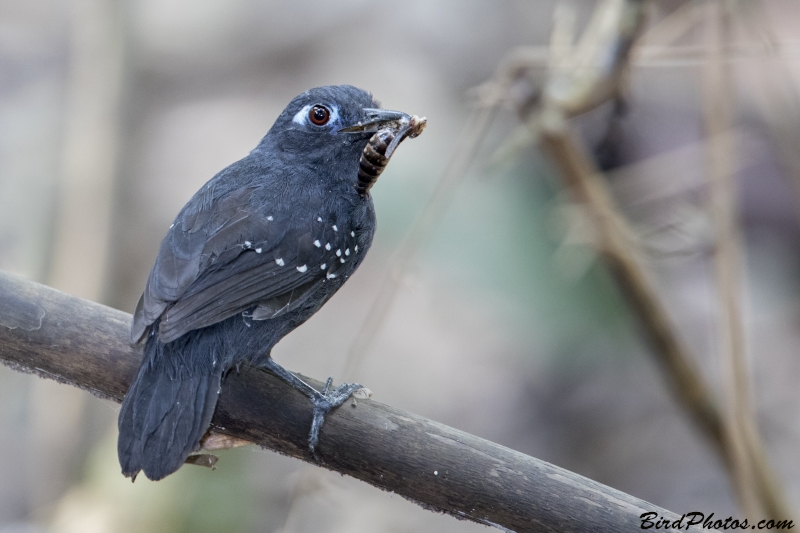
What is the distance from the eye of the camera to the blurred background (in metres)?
4.70

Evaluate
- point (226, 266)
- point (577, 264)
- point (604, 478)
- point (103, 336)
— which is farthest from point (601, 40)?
point (604, 478)

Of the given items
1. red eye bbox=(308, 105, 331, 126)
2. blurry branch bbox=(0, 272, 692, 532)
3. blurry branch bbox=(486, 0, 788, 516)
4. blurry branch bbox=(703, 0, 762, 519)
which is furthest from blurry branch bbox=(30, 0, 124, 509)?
blurry branch bbox=(703, 0, 762, 519)

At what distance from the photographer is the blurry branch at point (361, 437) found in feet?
7.16

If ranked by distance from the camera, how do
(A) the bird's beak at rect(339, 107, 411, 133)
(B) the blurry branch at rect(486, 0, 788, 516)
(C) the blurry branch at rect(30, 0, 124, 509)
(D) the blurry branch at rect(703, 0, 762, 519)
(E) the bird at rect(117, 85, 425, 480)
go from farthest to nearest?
(C) the blurry branch at rect(30, 0, 124, 509) → (B) the blurry branch at rect(486, 0, 788, 516) → (D) the blurry branch at rect(703, 0, 762, 519) → (A) the bird's beak at rect(339, 107, 411, 133) → (E) the bird at rect(117, 85, 425, 480)

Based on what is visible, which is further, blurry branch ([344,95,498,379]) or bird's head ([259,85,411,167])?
blurry branch ([344,95,498,379])

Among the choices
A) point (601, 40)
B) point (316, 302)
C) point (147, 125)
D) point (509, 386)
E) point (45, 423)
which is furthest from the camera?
point (147, 125)

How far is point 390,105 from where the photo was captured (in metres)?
7.41

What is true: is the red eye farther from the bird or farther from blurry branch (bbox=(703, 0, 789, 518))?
blurry branch (bbox=(703, 0, 789, 518))

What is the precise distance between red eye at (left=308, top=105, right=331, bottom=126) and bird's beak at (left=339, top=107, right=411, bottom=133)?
0.28ft

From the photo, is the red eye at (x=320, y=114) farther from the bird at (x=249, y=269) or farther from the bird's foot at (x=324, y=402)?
the bird's foot at (x=324, y=402)

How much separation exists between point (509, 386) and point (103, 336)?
399 centimetres

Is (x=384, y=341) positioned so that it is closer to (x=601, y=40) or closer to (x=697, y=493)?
(x=697, y=493)

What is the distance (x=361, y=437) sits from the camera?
2371 mm

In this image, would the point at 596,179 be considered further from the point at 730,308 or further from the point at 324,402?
the point at 324,402
